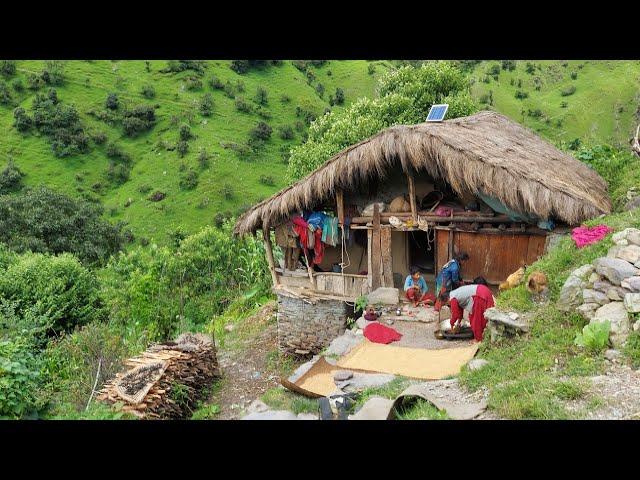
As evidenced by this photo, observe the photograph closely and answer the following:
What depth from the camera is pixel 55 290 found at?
55.8 feet

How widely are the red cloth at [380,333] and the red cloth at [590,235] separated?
120 inches

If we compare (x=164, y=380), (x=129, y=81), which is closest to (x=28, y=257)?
(x=164, y=380)

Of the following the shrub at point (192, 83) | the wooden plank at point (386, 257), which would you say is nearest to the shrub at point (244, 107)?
the shrub at point (192, 83)

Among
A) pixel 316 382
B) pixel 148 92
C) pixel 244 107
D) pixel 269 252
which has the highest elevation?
pixel 148 92

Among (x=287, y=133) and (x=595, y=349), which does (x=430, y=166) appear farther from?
(x=287, y=133)

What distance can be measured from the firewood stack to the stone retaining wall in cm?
162

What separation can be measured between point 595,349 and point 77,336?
11299 mm

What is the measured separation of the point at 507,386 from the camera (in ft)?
18.2

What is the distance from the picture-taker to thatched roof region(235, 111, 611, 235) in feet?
30.0

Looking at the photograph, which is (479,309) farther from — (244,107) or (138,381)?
(244,107)

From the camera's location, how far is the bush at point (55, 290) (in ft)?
54.3

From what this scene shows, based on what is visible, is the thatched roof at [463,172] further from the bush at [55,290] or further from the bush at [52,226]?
the bush at [52,226]

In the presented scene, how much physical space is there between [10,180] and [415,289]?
31.5 meters

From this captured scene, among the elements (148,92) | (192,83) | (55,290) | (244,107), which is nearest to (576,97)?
(244,107)
